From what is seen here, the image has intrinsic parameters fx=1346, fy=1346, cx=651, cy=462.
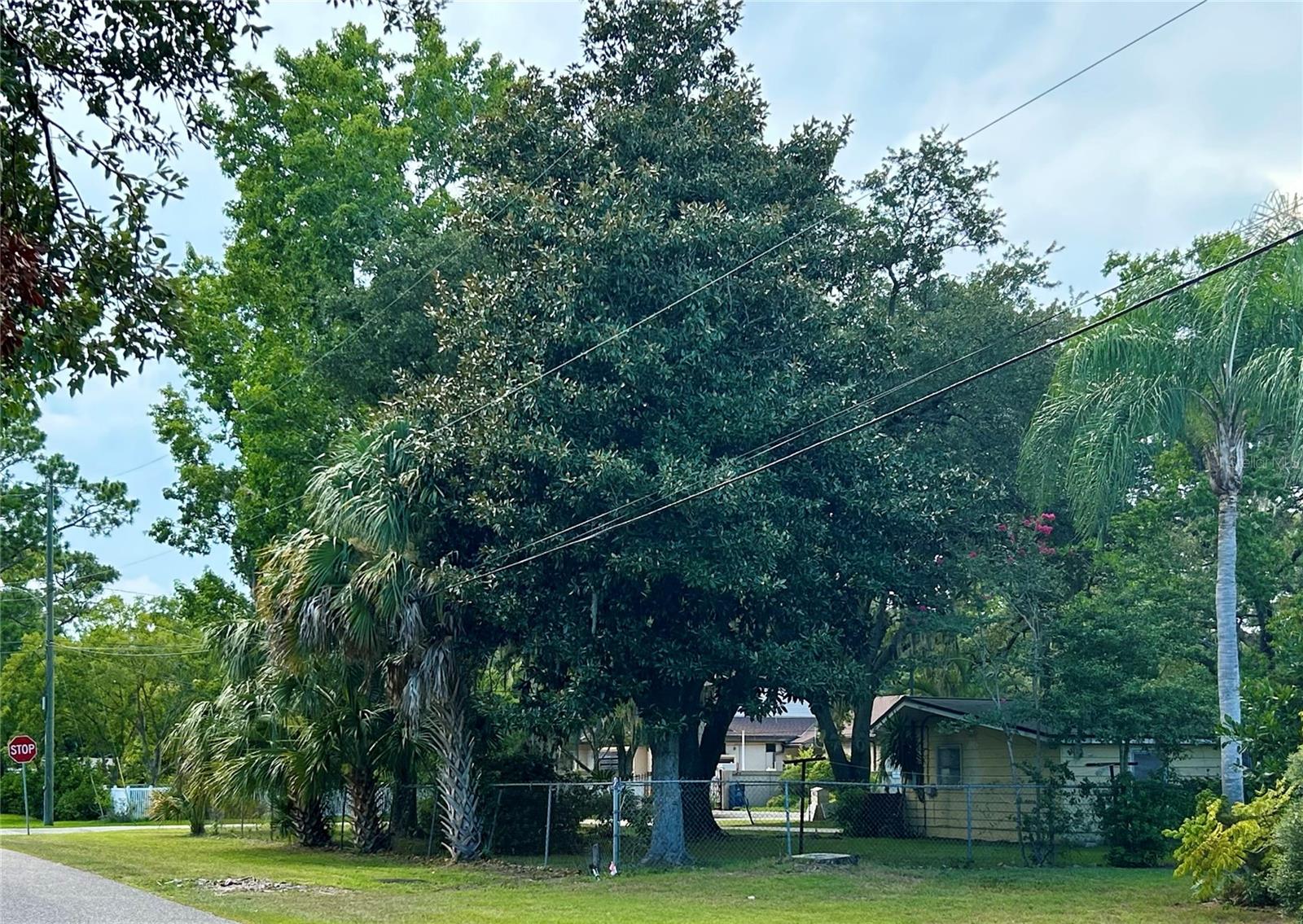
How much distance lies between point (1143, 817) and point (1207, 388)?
321 inches

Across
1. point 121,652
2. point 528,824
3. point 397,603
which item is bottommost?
point 528,824

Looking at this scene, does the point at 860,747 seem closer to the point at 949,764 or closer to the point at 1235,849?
the point at 949,764

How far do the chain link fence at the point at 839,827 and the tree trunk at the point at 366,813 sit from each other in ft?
9.85

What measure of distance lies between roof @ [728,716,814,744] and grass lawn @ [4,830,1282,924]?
38246 mm

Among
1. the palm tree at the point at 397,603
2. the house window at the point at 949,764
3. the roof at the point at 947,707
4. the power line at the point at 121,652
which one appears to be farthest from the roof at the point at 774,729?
the palm tree at the point at 397,603

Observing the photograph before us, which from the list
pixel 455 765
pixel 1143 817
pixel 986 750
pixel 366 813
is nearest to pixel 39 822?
pixel 366 813

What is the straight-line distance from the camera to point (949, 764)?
3291 centimetres

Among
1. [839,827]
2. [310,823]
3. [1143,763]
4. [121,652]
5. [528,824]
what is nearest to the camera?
[528,824]

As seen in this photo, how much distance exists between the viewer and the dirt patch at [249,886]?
1894 centimetres

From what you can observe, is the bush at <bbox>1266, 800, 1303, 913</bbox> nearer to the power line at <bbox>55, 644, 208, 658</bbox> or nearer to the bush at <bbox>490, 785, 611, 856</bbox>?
the bush at <bbox>490, 785, 611, 856</bbox>

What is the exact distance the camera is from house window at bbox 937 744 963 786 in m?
32.5

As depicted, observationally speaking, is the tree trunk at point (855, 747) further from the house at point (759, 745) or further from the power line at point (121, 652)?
the power line at point (121, 652)

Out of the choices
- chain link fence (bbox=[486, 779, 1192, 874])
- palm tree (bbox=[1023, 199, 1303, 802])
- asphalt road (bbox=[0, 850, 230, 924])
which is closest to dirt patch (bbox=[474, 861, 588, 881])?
chain link fence (bbox=[486, 779, 1192, 874])

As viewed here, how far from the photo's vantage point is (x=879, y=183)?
31641 millimetres
